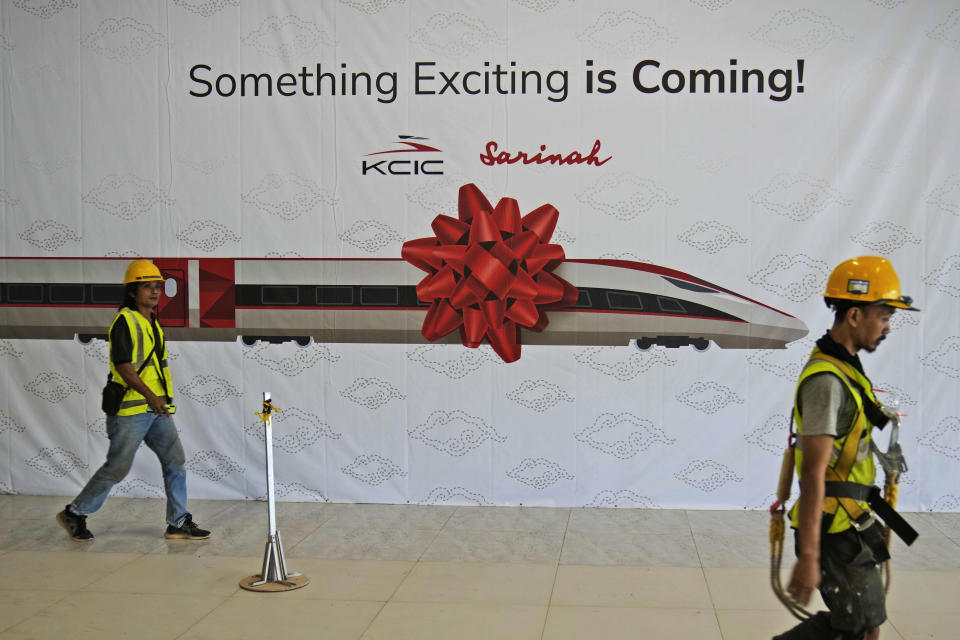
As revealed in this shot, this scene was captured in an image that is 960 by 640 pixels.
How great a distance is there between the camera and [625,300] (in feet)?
20.8

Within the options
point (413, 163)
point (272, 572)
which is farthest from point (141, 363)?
point (413, 163)

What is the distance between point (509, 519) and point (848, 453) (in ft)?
11.4

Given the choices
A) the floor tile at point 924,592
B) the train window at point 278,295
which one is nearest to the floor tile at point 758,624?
the floor tile at point 924,592

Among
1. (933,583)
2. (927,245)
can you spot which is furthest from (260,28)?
(933,583)

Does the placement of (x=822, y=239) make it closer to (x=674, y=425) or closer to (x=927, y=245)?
(x=927, y=245)

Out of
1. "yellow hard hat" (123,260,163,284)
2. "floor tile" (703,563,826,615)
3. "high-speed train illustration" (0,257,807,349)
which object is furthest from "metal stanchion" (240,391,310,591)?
"floor tile" (703,563,826,615)

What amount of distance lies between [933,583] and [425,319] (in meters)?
3.28

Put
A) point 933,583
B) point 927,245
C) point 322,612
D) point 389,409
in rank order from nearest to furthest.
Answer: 1. point 322,612
2. point 933,583
3. point 927,245
4. point 389,409

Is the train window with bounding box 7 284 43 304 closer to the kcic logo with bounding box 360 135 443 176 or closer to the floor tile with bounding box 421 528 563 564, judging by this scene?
the kcic logo with bounding box 360 135 443 176

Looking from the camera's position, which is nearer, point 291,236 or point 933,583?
point 933,583

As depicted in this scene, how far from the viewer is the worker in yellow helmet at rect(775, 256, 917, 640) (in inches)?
112

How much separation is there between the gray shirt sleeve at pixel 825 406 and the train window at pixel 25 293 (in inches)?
219

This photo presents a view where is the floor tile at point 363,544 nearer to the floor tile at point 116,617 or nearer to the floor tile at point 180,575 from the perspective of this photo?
the floor tile at point 180,575

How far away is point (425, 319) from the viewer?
21.3ft
